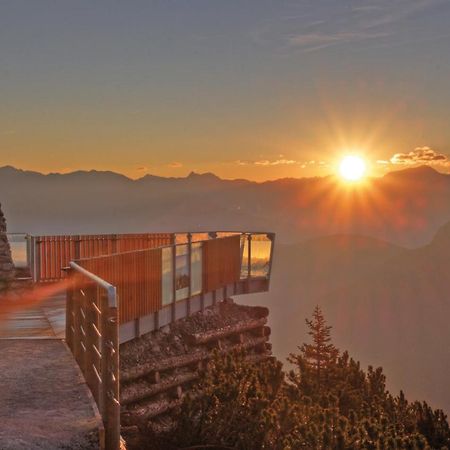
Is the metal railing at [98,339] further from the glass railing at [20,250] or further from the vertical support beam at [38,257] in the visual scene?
the vertical support beam at [38,257]

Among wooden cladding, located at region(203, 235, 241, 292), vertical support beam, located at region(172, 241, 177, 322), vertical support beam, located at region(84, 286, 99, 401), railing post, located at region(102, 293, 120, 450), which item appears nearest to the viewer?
railing post, located at region(102, 293, 120, 450)

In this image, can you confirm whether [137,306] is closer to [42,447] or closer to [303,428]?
[303,428]

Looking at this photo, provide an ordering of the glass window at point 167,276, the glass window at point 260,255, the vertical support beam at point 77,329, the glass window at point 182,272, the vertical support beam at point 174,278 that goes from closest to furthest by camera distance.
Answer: the vertical support beam at point 77,329 < the glass window at point 167,276 < the vertical support beam at point 174,278 < the glass window at point 182,272 < the glass window at point 260,255

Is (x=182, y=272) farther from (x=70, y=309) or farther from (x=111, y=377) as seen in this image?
(x=111, y=377)

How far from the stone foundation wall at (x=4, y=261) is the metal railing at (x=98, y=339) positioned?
9463mm

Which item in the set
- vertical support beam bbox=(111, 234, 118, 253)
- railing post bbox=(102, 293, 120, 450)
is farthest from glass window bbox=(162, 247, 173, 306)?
railing post bbox=(102, 293, 120, 450)

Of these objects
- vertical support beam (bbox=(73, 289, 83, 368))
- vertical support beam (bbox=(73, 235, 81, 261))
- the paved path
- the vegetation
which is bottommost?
the vegetation

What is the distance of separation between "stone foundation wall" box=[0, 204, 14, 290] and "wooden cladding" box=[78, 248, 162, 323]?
5838mm

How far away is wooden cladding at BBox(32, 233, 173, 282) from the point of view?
23.5 m

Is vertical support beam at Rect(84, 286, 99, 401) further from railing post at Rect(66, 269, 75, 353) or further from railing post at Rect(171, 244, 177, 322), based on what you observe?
railing post at Rect(171, 244, 177, 322)

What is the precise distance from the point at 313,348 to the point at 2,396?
82.1 ft

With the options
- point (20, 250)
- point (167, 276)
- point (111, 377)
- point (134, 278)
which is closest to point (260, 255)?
point (167, 276)

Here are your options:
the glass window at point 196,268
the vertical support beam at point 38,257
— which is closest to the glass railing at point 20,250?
the vertical support beam at point 38,257

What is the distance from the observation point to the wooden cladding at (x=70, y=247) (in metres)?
23.5
